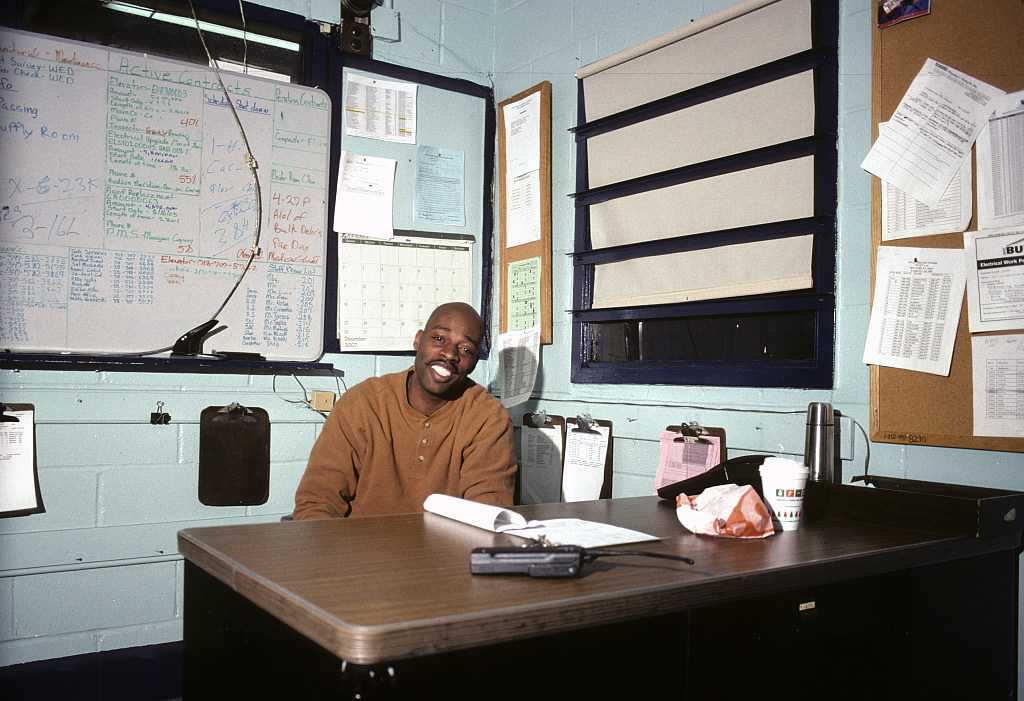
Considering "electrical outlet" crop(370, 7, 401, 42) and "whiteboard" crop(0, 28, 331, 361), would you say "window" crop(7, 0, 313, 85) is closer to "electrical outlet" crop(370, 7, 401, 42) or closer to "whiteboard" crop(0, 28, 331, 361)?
"whiteboard" crop(0, 28, 331, 361)

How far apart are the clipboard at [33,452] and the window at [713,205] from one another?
1666 millimetres

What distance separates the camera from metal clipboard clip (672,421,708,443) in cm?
215

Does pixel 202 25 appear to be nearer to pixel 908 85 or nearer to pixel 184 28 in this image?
pixel 184 28

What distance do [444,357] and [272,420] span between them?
74cm

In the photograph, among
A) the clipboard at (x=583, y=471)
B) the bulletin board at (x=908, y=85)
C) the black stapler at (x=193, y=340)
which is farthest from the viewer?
the clipboard at (x=583, y=471)

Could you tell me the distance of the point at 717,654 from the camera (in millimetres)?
1034

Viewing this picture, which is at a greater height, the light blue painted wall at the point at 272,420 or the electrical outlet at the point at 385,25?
the electrical outlet at the point at 385,25

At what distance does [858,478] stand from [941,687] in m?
0.48

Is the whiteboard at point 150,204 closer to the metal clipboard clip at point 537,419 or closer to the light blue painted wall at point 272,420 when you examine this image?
the light blue painted wall at point 272,420

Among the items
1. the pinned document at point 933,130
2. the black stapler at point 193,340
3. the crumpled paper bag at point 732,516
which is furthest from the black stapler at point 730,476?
the black stapler at point 193,340

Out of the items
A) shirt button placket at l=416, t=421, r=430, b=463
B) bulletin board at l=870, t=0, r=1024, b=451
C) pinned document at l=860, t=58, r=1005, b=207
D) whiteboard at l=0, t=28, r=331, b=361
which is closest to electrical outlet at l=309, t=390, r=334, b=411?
whiteboard at l=0, t=28, r=331, b=361

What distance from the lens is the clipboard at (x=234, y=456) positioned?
8.03ft

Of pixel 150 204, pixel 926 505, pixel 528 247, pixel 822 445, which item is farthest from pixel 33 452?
pixel 926 505

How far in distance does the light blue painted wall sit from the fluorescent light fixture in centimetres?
13
